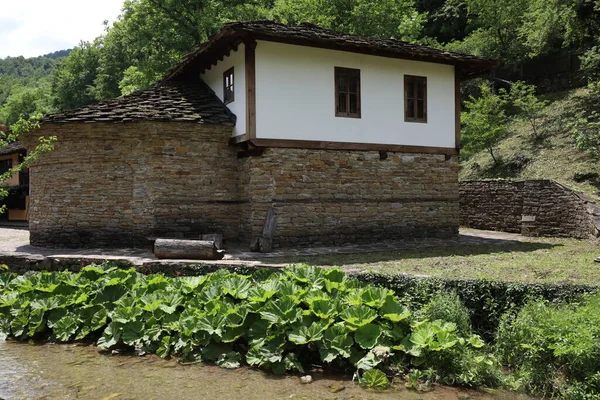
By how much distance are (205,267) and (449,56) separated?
896 cm

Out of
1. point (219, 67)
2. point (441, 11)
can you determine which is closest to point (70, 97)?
point (441, 11)

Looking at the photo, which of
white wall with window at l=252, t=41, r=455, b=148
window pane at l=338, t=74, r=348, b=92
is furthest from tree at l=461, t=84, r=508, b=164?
window pane at l=338, t=74, r=348, b=92

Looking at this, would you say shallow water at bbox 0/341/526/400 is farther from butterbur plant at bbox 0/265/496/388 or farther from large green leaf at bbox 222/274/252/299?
large green leaf at bbox 222/274/252/299

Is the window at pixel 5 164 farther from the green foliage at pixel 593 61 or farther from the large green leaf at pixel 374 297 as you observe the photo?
the green foliage at pixel 593 61

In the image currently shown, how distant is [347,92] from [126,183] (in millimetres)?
6096

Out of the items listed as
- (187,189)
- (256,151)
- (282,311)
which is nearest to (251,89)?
(256,151)

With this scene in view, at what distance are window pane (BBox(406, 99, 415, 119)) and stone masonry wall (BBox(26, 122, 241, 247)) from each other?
4990 millimetres

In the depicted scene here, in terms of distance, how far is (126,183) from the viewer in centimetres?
1223

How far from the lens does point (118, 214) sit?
12211 mm

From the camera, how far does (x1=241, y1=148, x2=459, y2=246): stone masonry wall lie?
38.9ft

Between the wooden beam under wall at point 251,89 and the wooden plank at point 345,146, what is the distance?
0.31m

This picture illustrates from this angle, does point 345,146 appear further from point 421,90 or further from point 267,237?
point 267,237

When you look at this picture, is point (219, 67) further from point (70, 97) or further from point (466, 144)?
point (70, 97)

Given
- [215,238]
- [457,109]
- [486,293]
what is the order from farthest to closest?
[457,109] < [215,238] < [486,293]
